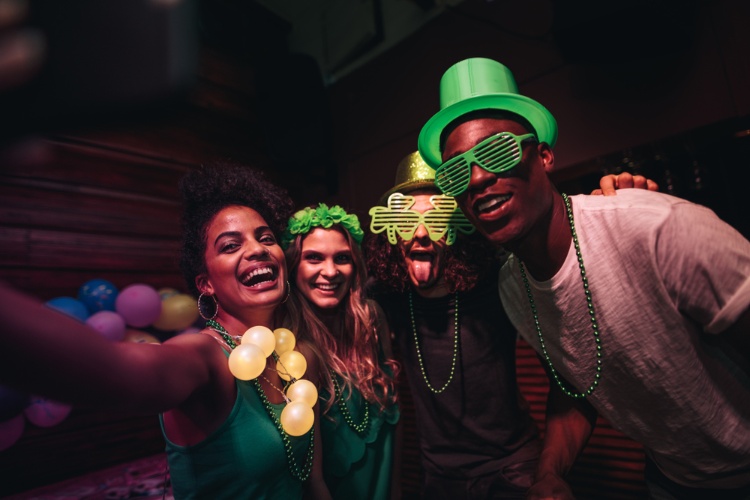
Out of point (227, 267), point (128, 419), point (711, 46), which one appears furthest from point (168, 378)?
point (711, 46)

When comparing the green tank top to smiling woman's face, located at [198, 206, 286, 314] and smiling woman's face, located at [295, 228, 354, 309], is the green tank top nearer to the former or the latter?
smiling woman's face, located at [198, 206, 286, 314]

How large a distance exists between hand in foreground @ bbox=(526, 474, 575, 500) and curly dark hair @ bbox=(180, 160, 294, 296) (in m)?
1.56

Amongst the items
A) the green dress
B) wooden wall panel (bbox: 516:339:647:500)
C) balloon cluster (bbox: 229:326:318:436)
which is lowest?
wooden wall panel (bbox: 516:339:647:500)

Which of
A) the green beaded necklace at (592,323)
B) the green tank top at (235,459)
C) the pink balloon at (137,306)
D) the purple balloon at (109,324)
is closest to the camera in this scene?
the green tank top at (235,459)

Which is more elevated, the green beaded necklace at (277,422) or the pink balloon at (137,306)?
the pink balloon at (137,306)

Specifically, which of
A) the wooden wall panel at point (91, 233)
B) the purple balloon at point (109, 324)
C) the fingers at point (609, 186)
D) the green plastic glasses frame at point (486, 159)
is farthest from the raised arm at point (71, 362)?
the wooden wall panel at point (91, 233)

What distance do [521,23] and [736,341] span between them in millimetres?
3935

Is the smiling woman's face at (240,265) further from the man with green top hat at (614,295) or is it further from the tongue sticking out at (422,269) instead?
the man with green top hat at (614,295)

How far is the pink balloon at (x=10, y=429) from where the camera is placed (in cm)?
255

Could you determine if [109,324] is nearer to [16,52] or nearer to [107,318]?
[107,318]

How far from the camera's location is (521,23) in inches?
159

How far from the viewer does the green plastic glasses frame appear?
4.70 feet

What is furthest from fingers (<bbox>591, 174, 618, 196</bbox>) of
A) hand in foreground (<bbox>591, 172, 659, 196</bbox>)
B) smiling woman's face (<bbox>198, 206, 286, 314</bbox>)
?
smiling woman's face (<bbox>198, 206, 286, 314</bbox>)

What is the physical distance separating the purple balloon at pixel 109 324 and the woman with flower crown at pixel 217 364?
164 centimetres
